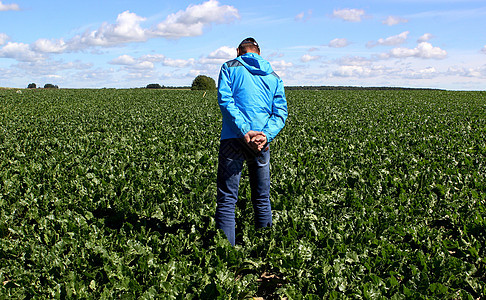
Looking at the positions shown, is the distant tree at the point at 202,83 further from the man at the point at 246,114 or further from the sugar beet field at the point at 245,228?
the man at the point at 246,114

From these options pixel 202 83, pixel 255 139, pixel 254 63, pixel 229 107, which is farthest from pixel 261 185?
pixel 202 83

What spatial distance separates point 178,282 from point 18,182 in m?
4.81

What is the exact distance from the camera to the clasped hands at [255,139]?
13.0 feet

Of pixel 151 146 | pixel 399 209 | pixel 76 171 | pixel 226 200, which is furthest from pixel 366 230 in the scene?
pixel 151 146

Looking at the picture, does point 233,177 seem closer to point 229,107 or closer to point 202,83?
point 229,107

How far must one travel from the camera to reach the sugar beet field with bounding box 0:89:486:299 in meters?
4.00

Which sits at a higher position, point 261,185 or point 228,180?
point 228,180

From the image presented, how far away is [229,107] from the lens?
398cm

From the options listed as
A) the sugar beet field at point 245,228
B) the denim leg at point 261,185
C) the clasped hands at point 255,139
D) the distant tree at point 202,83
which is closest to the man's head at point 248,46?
the clasped hands at point 255,139

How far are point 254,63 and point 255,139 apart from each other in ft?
2.70

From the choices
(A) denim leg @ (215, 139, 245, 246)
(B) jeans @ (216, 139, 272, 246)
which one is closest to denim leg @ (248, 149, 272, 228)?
(B) jeans @ (216, 139, 272, 246)

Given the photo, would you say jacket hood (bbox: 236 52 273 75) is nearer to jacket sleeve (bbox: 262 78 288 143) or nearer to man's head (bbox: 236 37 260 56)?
man's head (bbox: 236 37 260 56)

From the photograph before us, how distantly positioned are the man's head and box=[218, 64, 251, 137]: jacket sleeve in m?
0.28

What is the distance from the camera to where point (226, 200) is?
437cm
